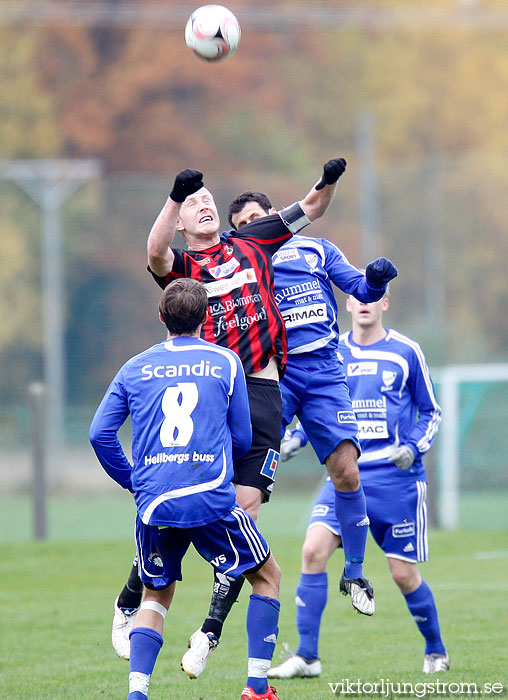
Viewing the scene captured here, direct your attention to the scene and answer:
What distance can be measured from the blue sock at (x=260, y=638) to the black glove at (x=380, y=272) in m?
1.60

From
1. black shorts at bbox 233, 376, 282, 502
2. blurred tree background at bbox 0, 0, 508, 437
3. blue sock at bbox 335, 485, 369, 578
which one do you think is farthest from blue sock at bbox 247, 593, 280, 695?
blurred tree background at bbox 0, 0, 508, 437

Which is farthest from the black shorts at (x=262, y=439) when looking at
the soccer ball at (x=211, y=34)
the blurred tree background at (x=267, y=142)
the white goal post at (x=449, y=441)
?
the blurred tree background at (x=267, y=142)

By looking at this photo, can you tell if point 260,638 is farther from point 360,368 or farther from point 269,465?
point 360,368

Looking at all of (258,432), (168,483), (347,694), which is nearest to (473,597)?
(347,694)

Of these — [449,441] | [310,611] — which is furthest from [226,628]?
[449,441]

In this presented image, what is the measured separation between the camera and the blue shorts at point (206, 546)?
5.15 metres

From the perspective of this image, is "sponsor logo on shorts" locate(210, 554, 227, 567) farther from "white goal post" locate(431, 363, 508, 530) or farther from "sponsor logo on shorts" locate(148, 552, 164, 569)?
"white goal post" locate(431, 363, 508, 530)

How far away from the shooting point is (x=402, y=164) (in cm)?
3331

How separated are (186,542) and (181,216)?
5.36ft

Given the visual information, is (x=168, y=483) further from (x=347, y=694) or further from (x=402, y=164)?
(x=402, y=164)

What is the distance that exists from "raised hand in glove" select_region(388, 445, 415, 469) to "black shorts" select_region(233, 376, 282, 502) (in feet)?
3.84

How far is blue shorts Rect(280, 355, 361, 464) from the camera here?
613 cm

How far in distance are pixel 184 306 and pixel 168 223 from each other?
0.51 meters

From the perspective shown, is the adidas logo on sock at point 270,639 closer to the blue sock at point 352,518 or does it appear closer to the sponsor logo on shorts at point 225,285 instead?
the blue sock at point 352,518
